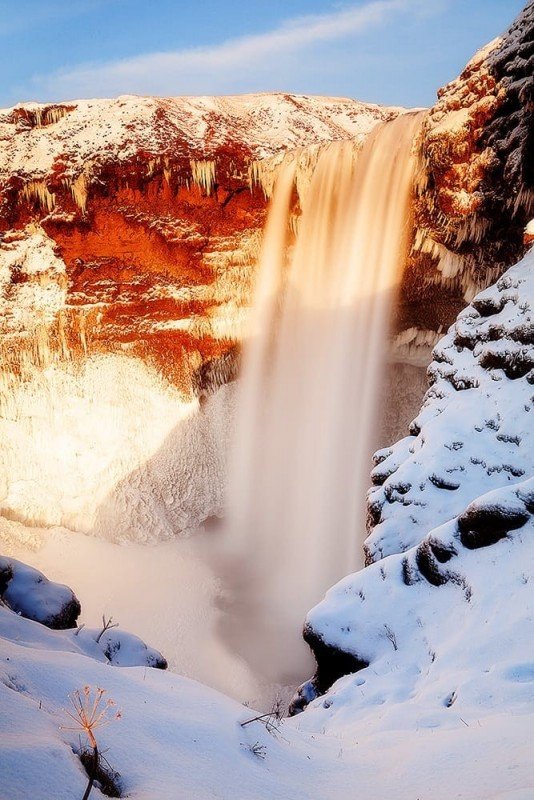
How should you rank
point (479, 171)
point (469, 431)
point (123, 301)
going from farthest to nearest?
point (123, 301) < point (479, 171) < point (469, 431)

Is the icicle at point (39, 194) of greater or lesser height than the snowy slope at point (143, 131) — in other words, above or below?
below

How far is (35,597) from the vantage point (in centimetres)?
826

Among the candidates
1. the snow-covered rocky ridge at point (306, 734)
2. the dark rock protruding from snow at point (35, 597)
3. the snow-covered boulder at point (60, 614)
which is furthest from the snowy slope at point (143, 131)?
the snow-covered rocky ridge at point (306, 734)

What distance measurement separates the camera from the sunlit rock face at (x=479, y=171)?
38.9 feet

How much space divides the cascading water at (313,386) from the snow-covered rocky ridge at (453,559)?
5465 millimetres

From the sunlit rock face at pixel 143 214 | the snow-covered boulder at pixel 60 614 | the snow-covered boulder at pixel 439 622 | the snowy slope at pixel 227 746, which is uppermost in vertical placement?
the sunlit rock face at pixel 143 214

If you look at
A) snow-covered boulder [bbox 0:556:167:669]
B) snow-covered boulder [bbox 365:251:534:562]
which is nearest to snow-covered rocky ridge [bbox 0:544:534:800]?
snow-covered boulder [bbox 0:556:167:669]

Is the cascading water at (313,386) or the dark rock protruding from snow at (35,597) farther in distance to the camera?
the cascading water at (313,386)

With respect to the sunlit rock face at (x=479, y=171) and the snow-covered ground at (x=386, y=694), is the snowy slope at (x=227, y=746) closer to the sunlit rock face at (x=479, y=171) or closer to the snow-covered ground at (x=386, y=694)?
the snow-covered ground at (x=386, y=694)

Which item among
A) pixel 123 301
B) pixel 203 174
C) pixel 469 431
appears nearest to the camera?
pixel 469 431

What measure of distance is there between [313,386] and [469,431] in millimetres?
9333

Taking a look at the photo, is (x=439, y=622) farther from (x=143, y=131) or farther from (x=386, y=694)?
(x=143, y=131)

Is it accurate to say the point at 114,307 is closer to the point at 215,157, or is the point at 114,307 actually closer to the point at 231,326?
the point at 231,326

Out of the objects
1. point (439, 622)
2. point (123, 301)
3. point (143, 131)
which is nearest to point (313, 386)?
point (123, 301)
